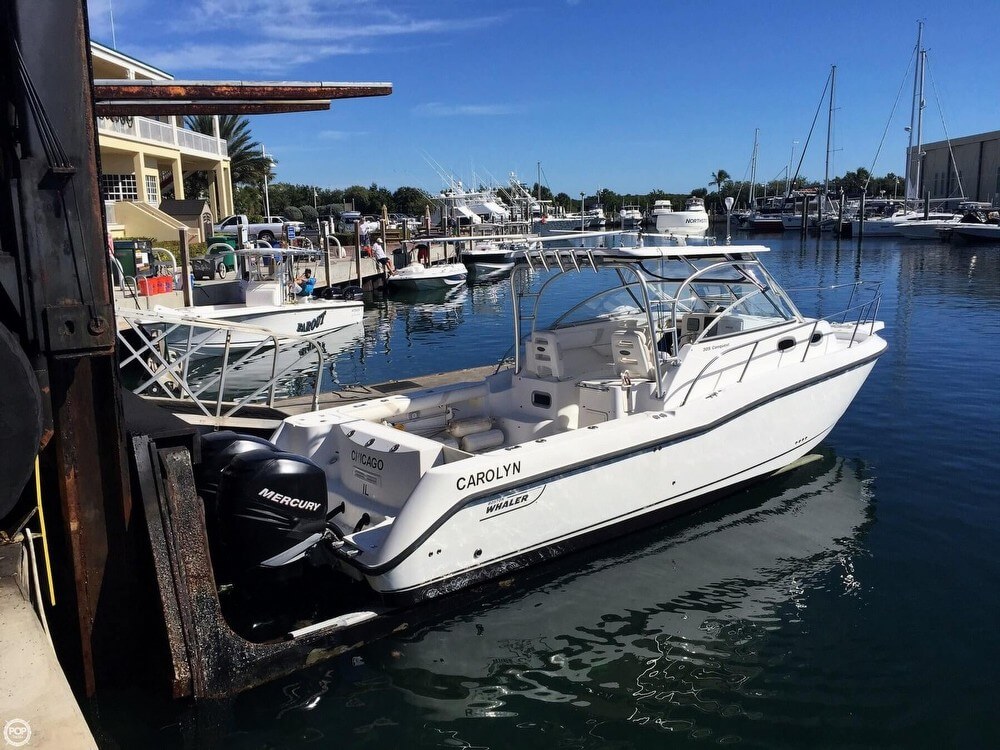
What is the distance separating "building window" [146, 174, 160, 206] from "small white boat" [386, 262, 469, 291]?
1045 centimetres

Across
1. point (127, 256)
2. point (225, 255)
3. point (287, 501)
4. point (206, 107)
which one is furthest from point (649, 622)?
point (225, 255)

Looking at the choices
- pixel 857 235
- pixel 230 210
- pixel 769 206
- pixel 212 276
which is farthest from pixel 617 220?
pixel 212 276

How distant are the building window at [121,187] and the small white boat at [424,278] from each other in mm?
10884

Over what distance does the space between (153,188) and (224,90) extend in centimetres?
3129

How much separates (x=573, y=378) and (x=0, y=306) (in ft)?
17.0

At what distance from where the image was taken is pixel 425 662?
564 cm

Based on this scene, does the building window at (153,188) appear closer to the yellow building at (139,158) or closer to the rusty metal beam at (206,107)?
the yellow building at (139,158)

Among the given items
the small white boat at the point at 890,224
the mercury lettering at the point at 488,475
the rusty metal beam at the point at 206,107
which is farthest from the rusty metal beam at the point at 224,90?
the small white boat at the point at 890,224

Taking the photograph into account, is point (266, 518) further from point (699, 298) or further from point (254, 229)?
point (254, 229)

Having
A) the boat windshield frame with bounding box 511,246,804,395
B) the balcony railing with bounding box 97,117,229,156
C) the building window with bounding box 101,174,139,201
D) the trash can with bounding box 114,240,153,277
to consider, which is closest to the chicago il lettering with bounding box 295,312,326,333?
the trash can with bounding box 114,240,153,277

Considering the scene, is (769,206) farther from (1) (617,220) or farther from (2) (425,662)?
(2) (425,662)

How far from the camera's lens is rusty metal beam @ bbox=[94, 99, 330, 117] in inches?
246

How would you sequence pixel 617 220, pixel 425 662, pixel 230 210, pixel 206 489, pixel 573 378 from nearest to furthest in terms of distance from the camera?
pixel 206 489
pixel 425 662
pixel 573 378
pixel 230 210
pixel 617 220

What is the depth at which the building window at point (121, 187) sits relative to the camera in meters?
31.4
